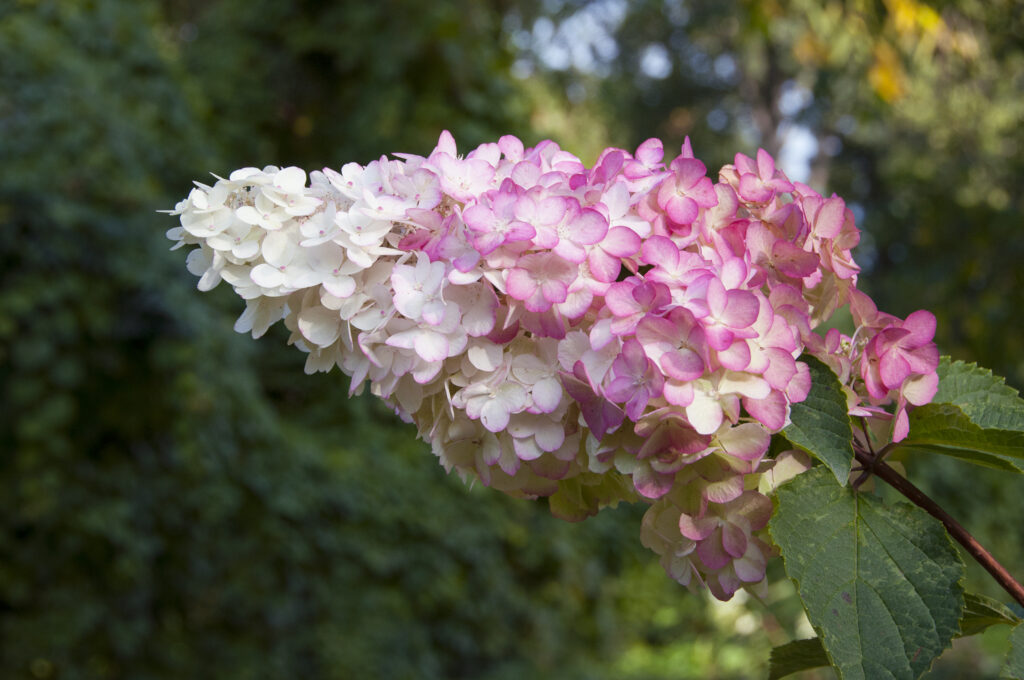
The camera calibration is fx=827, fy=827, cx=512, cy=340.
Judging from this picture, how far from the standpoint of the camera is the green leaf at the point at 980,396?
0.57 m

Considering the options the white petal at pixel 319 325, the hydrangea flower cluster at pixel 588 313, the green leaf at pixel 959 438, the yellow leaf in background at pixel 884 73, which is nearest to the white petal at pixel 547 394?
the hydrangea flower cluster at pixel 588 313

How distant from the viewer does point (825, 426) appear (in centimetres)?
51

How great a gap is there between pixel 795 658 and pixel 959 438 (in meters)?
0.21

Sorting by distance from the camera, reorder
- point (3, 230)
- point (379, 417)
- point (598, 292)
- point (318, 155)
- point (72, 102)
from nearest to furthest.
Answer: point (598, 292), point (3, 230), point (72, 102), point (379, 417), point (318, 155)

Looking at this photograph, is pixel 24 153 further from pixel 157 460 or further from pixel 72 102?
pixel 157 460

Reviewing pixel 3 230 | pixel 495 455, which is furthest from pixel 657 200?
pixel 3 230

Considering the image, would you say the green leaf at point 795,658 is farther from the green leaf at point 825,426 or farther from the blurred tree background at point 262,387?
the blurred tree background at point 262,387

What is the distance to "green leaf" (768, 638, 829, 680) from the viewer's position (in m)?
0.61

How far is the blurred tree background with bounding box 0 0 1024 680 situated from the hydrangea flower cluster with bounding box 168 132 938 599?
0.99 metres

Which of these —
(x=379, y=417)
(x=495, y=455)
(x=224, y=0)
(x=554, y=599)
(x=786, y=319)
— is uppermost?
(x=786, y=319)

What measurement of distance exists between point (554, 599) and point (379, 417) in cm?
116

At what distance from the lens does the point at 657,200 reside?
0.55m

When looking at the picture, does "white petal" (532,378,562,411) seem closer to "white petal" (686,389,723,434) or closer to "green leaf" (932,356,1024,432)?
"white petal" (686,389,723,434)

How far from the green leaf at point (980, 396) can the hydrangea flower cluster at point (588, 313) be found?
60mm
